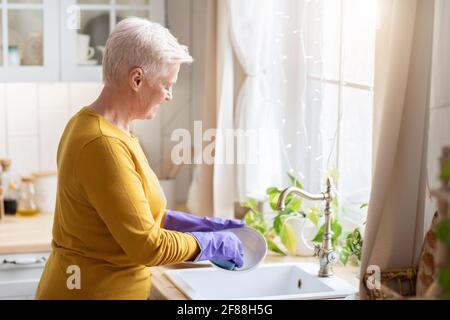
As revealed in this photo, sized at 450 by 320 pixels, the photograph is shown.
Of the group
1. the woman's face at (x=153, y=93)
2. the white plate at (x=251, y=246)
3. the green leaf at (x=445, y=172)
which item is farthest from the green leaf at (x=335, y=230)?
the green leaf at (x=445, y=172)

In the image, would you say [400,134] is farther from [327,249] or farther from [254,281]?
[254,281]

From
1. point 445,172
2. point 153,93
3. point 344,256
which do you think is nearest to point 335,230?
point 344,256

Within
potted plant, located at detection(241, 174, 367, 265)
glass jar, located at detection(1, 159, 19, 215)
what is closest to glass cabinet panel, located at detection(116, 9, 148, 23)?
glass jar, located at detection(1, 159, 19, 215)

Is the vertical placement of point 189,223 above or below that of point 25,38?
below

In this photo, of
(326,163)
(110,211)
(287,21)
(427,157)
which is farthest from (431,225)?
(287,21)

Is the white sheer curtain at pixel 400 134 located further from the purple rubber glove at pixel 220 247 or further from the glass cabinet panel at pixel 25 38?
the glass cabinet panel at pixel 25 38

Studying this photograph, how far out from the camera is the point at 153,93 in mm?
1650

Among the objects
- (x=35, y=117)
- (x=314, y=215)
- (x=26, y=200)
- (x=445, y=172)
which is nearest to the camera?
(x=445, y=172)

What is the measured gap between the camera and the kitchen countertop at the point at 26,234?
242 cm

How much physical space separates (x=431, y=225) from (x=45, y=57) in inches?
63.5

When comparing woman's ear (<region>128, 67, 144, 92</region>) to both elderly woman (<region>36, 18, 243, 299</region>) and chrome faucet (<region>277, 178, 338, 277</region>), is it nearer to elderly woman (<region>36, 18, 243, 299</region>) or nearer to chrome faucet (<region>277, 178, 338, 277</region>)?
elderly woman (<region>36, 18, 243, 299</region>)

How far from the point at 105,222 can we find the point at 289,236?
898 mm

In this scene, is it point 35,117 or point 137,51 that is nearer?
point 137,51
